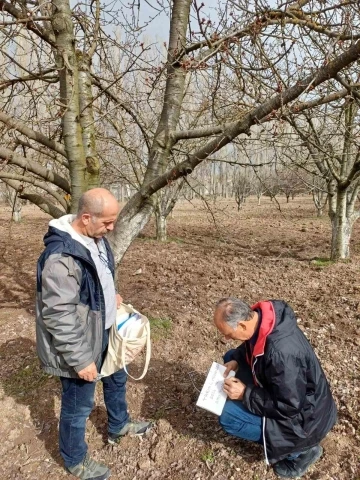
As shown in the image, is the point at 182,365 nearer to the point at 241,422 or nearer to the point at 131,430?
the point at 131,430

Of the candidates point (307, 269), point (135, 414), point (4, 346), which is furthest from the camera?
point (307, 269)

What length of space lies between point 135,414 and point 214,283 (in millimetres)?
3048

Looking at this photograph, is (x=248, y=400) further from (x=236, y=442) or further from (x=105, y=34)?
(x=105, y=34)

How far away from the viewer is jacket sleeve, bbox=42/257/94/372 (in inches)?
67.5

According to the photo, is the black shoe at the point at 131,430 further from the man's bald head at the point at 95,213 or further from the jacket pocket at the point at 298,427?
the man's bald head at the point at 95,213

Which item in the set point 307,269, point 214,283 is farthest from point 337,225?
point 214,283

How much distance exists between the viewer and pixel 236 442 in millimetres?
2330

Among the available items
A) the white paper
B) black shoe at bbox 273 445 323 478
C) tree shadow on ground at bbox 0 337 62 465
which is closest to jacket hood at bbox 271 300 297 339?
the white paper

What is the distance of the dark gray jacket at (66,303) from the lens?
5.65 feet

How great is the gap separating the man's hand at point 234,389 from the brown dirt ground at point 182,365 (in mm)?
488

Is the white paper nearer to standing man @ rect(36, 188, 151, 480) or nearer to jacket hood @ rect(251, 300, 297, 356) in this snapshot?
jacket hood @ rect(251, 300, 297, 356)

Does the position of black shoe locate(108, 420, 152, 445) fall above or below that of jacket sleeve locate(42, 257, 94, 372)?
below

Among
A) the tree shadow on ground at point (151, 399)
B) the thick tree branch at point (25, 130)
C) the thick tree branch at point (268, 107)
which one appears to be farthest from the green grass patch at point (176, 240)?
the thick tree branch at point (268, 107)

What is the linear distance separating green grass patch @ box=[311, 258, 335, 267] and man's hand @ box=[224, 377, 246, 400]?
4834 mm
